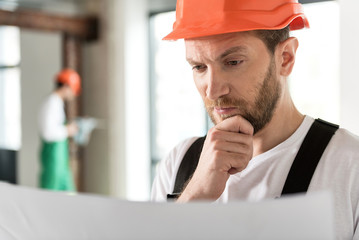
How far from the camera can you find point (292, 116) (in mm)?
1104

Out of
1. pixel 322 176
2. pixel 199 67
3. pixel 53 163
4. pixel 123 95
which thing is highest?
pixel 123 95

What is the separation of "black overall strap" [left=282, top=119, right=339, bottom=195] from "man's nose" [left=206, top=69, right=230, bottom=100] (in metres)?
0.19

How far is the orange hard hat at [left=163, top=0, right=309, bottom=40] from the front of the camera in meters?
0.99

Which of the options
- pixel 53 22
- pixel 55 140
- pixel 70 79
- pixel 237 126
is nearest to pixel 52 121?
pixel 55 140

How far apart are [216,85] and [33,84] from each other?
5.74 meters

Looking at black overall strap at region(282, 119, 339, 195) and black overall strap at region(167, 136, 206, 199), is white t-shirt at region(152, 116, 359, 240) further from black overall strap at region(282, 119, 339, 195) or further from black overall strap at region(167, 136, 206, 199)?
black overall strap at region(167, 136, 206, 199)

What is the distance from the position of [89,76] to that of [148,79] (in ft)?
2.57

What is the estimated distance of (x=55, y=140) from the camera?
17.7ft

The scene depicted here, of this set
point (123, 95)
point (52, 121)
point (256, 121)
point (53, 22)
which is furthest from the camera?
point (123, 95)

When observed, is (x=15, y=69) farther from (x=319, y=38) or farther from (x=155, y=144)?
(x=319, y=38)

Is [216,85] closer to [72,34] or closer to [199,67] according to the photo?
[199,67]

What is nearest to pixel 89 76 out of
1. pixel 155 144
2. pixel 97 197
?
pixel 155 144

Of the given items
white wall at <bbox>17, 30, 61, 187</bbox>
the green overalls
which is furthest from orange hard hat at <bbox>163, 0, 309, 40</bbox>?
white wall at <bbox>17, 30, 61, 187</bbox>

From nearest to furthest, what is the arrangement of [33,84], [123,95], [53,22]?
[53,22]
[123,95]
[33,84]
